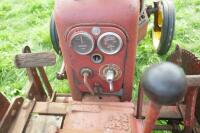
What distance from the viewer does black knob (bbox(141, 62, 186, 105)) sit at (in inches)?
33.1

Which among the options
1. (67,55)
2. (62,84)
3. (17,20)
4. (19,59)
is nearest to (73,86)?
(67,55)

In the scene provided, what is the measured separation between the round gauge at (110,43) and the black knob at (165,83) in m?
0.50

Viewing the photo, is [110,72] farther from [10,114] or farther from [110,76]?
[10,114]

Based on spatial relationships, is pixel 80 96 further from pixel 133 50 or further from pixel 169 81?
pixel 169 81

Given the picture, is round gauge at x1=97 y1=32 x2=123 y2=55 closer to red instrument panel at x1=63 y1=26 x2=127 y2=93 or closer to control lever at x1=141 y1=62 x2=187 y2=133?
red instrument panel at x1=63 y1=26 x2=127 y2=93

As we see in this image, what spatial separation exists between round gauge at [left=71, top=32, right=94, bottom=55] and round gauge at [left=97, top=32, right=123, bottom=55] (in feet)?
0.14

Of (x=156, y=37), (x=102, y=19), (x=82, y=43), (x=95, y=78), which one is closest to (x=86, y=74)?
(x=95, y=78)

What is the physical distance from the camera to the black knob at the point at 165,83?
33.1 inches

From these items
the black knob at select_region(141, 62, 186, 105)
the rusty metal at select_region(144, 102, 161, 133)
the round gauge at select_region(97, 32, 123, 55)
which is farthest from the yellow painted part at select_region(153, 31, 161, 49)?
the black knob at select_region(141, 62, 186, 105)

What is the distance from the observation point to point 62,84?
247 centimetres

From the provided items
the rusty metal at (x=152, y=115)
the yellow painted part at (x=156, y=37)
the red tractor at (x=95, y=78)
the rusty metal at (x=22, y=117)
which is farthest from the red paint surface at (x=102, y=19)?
the yellow painted part at (x=156, y=37)

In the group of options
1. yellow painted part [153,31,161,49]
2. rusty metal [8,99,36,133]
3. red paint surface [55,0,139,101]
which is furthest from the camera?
yellow painted part [153,31,161,49]

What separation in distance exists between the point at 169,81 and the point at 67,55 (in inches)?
29.8

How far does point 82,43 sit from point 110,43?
13cm
